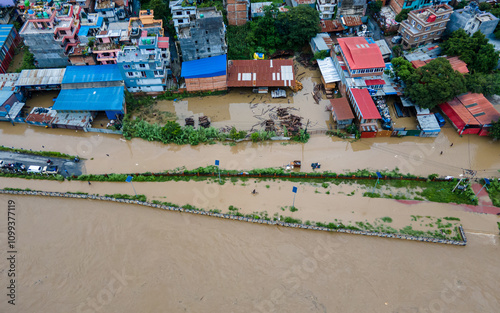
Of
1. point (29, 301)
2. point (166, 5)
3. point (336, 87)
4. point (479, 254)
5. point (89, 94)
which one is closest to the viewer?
point (29, 301)

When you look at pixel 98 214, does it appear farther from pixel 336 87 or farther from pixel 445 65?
pixel 445 65

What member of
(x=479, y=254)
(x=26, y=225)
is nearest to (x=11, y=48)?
(x=26, y=225)

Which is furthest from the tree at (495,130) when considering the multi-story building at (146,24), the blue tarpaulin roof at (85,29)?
the blue tarpaulin roof at (85,29)

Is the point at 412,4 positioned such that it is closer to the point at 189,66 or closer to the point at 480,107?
the point at 480,107

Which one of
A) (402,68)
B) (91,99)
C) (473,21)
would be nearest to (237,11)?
(91,99)

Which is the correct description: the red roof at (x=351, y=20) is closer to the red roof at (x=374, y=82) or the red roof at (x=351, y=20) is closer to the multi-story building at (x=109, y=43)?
the red roof at (x=374, y=82)

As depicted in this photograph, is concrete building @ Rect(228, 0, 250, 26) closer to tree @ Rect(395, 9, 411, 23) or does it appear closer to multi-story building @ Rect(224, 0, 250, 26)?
multi-story building @ Rect(224, 0, 250, 26)

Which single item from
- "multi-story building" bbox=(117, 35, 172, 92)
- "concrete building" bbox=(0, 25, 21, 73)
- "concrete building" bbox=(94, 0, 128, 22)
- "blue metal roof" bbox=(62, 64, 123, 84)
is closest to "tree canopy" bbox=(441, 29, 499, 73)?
"multi-story building" bbox=(117, 35, 172, 92)
